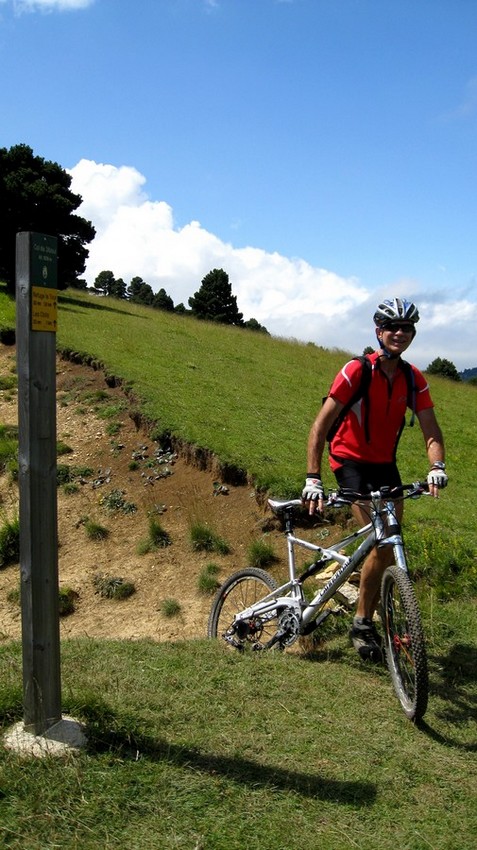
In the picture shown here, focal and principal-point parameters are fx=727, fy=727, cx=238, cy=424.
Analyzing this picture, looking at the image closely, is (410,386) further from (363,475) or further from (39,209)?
(39,209)

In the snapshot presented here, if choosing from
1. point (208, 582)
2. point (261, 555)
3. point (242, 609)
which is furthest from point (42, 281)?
point (261, 555)

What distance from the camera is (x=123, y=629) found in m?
7.88

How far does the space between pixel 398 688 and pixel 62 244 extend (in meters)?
29.0

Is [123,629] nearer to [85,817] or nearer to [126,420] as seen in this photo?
[85,817]

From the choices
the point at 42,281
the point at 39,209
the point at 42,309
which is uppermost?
the point at 39,209

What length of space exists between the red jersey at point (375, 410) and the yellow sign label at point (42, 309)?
2.26m

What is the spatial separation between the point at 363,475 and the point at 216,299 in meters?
62.7

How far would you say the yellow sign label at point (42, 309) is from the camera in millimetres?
3555

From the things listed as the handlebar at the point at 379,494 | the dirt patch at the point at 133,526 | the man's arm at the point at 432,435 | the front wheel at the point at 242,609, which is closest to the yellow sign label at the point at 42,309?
the handlebar at the point at 379,494

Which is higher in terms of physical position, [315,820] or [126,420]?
[126,420]

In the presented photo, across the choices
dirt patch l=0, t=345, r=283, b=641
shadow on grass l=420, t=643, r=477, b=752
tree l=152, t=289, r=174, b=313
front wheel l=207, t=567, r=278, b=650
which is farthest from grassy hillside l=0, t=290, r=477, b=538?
tree l=152, t=289, r=174, b=313

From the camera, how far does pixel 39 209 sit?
29641mm

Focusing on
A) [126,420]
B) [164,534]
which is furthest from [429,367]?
[164,534]

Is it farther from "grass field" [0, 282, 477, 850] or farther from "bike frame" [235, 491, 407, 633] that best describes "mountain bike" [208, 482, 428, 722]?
"grass field" [0, 282, 477, 850]
